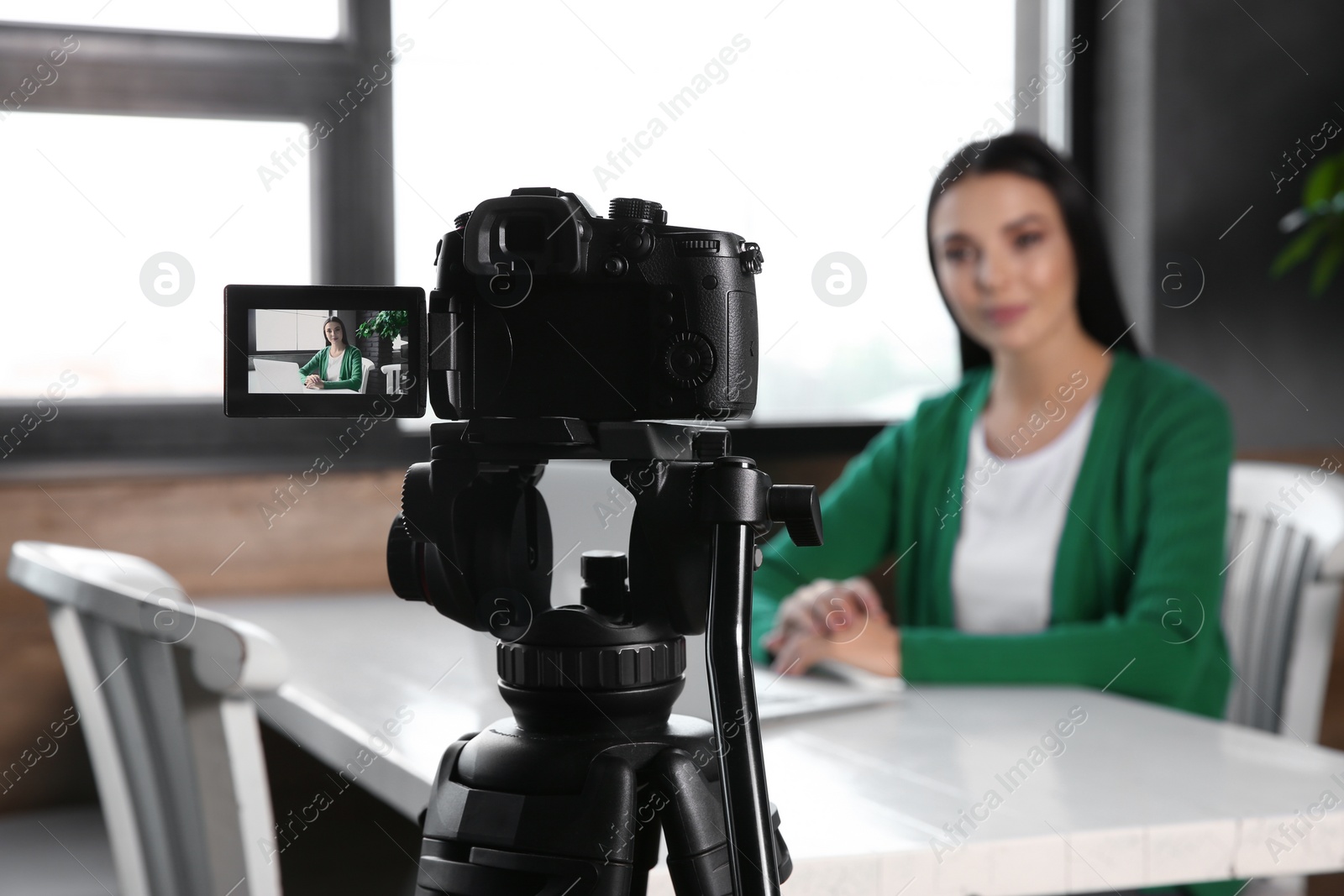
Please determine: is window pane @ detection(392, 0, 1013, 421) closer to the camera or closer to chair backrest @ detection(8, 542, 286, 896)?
chair backrest @ detection(8, 542, 286, 896)

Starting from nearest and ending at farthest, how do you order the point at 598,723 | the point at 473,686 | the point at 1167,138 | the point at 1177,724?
the point at 598,723, the point at 1177,724, the point at 473,686, the point at 1167,138

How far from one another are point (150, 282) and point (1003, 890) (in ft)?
5.44

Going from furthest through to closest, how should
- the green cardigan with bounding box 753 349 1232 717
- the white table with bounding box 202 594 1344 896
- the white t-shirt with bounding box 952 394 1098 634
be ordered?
the white t-shirt with bounding box 952 394 1098 634
the green cardigan with bounding box 753 349 1232 717
the white table with bounding box 202 594 1344 896

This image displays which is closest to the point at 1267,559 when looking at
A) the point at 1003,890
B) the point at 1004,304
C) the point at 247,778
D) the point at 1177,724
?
the point at 1004,304

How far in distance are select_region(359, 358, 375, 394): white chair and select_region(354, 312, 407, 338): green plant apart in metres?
0.01

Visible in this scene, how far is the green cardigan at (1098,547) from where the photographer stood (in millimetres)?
1255

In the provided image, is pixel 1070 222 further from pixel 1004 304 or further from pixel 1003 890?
pixel 1003 890

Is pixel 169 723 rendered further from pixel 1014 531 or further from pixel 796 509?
pixel 1014 531

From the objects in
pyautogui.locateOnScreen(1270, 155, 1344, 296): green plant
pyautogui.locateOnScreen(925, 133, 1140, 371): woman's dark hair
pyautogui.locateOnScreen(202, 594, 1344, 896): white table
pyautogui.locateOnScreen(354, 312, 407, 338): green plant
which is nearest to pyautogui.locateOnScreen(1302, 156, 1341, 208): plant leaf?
pyautogui.locateOnScreen(1270, 155, 1344, 296): green plant

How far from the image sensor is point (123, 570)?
4.15ft

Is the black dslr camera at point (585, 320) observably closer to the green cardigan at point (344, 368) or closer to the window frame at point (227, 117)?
the green cardigan at point (344, 368)

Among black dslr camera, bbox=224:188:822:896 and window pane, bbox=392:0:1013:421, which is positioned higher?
window pane, bbox=392:0:1013:421

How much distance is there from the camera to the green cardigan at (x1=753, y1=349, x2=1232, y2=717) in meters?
1.25

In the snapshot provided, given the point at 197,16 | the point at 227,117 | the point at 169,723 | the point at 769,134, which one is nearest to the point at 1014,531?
the point at 769,134
